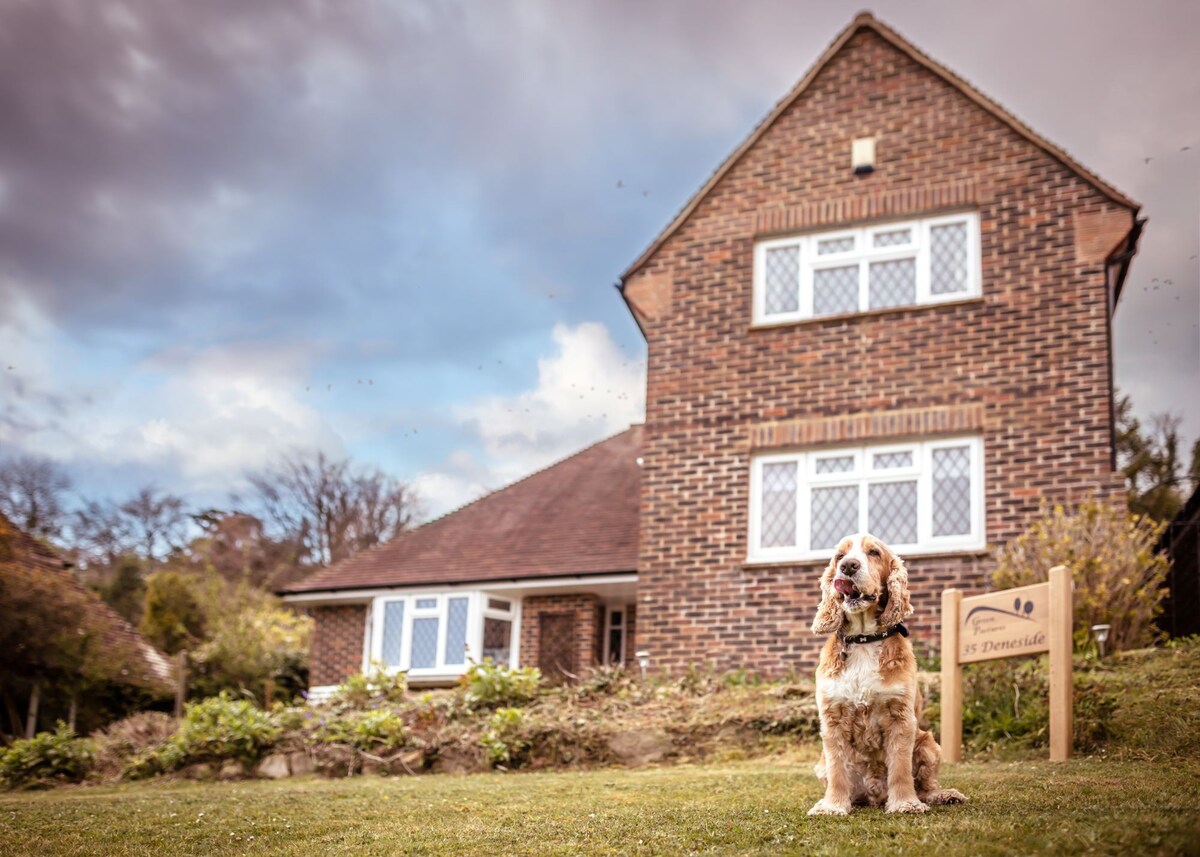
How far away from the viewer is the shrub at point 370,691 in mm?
16297

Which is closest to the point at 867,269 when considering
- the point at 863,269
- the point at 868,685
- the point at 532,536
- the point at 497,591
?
the point at 863,269

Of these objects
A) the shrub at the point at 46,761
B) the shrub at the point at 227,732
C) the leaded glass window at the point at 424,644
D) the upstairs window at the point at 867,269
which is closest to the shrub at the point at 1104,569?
the upstairs window at the point at 867,269

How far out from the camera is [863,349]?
1727cm

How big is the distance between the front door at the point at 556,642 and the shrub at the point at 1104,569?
25.9ft

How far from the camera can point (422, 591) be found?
2205cm

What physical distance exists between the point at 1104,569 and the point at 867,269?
5.55 metres

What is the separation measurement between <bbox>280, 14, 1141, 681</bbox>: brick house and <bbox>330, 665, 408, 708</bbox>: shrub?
3.46 meters

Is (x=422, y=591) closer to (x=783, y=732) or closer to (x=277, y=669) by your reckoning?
(x=277, y=669)

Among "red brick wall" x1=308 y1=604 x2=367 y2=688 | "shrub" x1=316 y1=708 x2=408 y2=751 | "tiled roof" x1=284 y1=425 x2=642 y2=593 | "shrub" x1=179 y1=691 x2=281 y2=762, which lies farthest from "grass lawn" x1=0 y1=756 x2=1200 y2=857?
"red brick wall" x1=308 y1=604 x2=367 y2=688

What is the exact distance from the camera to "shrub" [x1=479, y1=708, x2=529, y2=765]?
1365cm

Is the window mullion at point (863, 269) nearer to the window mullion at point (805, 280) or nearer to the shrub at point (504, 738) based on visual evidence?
the window mullion at point (805, 280)

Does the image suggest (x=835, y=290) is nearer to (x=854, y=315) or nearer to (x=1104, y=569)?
(x=854, y=315)

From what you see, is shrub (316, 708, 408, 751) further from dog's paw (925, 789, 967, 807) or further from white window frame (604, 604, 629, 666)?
dog's paw (925, 789, 967, 807)

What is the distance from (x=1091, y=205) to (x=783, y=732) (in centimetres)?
818
